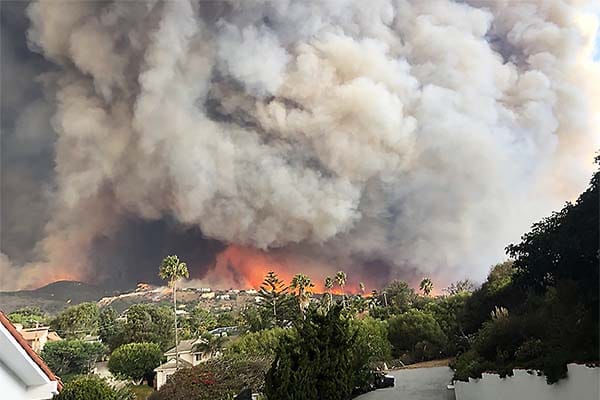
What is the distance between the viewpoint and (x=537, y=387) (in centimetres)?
394

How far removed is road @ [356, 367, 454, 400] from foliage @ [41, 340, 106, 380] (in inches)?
443

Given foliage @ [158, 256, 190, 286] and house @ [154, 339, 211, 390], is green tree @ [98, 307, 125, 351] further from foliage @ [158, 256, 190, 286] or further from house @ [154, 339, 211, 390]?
foliage @ [158, 256, 190, 286]

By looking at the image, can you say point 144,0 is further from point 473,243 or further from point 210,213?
point 473,243

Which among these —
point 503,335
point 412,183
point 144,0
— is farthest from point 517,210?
point 144,0

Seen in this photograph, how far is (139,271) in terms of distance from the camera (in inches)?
723

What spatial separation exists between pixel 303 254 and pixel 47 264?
823 cm

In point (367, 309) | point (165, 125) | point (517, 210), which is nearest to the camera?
point (517, 210)

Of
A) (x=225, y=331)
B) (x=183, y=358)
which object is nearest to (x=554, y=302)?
Answer: (x=183, y=358)

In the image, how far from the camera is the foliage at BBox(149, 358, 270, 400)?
11.1 m

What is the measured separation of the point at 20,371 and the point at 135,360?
16.4 m

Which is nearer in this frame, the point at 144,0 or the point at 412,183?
the point at 144,0

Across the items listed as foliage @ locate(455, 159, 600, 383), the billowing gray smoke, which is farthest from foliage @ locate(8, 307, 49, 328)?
foliage @ locate(455, 159, 600, 383)

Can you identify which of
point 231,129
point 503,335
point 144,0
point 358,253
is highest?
point 144,0

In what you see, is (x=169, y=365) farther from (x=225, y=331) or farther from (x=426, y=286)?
(x=426, y=286)
